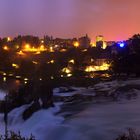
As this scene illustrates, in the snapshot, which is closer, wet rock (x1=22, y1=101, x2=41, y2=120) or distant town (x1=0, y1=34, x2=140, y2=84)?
wet rock (x1=22, y1=101, x2=41, y2=120)

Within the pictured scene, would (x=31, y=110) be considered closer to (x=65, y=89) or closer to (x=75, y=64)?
(x=65, y=89)

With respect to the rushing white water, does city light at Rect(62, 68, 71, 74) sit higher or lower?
higher

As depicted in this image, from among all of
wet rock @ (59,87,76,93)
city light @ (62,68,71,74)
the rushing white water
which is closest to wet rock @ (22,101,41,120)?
the rushing white water

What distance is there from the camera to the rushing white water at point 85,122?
1692 cm

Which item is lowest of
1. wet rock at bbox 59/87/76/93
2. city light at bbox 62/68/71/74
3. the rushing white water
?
the rushing white water

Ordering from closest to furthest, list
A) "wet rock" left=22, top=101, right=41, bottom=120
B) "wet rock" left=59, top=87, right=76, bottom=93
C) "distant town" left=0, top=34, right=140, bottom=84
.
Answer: "wet rock" left=22, top=101, right=41, bottom=120 → "wet rock" left=59, top=87, right=76, bottom=93 → "distant town" left=0, top=34, right=140, bottom=84

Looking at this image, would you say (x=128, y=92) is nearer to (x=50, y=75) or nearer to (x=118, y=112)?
(x=118, y=112)

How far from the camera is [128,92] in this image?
24.5 m

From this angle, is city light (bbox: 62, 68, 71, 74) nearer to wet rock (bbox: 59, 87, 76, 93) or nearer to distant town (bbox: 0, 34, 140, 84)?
distant town (bbox: 0, 34, 140, 84)

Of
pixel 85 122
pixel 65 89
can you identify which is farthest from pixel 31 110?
pixel 65 89

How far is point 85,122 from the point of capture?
18.5 metres

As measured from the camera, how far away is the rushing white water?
666 inches

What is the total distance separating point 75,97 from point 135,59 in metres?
10.9

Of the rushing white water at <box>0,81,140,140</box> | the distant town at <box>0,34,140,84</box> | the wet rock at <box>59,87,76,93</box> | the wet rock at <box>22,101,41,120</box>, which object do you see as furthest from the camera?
the distant town at <box>0,34,140,84</box>
